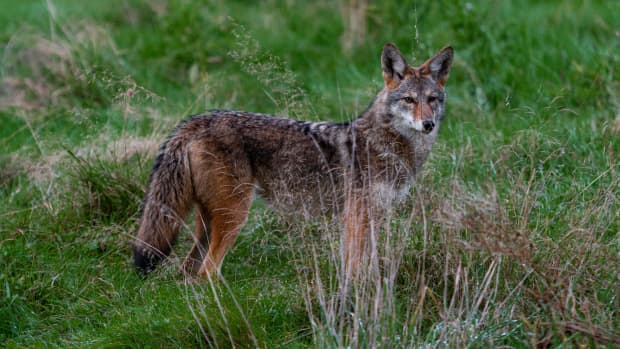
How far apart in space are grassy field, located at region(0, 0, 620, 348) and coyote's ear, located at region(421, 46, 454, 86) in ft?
1.94

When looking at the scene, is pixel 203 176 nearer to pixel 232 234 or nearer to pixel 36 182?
pixel 232 234

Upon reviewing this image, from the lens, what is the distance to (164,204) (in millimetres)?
5238

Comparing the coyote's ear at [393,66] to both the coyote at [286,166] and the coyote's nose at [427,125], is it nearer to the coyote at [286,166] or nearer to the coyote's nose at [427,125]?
the coyote at [286,166]

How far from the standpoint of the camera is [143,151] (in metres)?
6.75

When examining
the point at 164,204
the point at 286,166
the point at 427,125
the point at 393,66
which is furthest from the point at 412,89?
the point at 164,204

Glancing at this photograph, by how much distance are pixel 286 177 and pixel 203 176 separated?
0.57 meters

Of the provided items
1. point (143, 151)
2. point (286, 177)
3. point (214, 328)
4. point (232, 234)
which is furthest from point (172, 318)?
point (143, 151)

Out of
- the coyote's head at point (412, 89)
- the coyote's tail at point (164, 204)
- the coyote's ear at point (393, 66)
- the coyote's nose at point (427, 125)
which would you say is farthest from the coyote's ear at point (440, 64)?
the coyote's tail at point (164, 204)

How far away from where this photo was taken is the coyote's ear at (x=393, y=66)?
558 centimetres

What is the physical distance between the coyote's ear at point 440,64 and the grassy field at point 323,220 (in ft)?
1.94

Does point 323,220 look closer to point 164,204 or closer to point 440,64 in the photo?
point 164,204

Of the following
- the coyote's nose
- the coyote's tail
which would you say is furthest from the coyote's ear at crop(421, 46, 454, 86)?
the coyote's tail

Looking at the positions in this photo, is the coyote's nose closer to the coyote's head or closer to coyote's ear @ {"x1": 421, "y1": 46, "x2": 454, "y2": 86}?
the coyote's head

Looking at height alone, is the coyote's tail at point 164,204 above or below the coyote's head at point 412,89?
below
